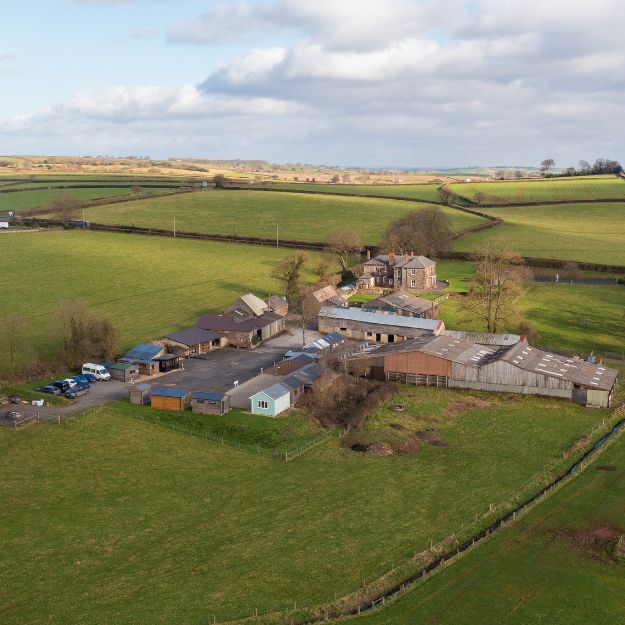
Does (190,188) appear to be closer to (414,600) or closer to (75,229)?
(75,229)

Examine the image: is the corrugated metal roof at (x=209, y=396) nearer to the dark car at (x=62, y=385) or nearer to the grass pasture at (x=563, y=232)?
the dark car at (x=62, y=385)

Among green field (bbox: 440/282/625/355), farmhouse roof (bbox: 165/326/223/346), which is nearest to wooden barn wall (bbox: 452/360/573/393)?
green field (bbox: 440/282/625/355)

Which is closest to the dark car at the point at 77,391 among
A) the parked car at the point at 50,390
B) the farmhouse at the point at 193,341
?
the parked car at the point at 50,390

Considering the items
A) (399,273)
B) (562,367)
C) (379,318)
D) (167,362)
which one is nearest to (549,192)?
(399,273)

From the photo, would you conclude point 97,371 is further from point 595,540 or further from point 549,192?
point 549,192


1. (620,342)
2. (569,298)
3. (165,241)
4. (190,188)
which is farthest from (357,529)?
(190,188)

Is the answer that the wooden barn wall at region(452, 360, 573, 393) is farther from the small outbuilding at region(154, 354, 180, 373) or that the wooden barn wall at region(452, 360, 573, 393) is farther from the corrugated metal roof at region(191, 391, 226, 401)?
the small outbuilding at region(154, 354, 180, 373)
